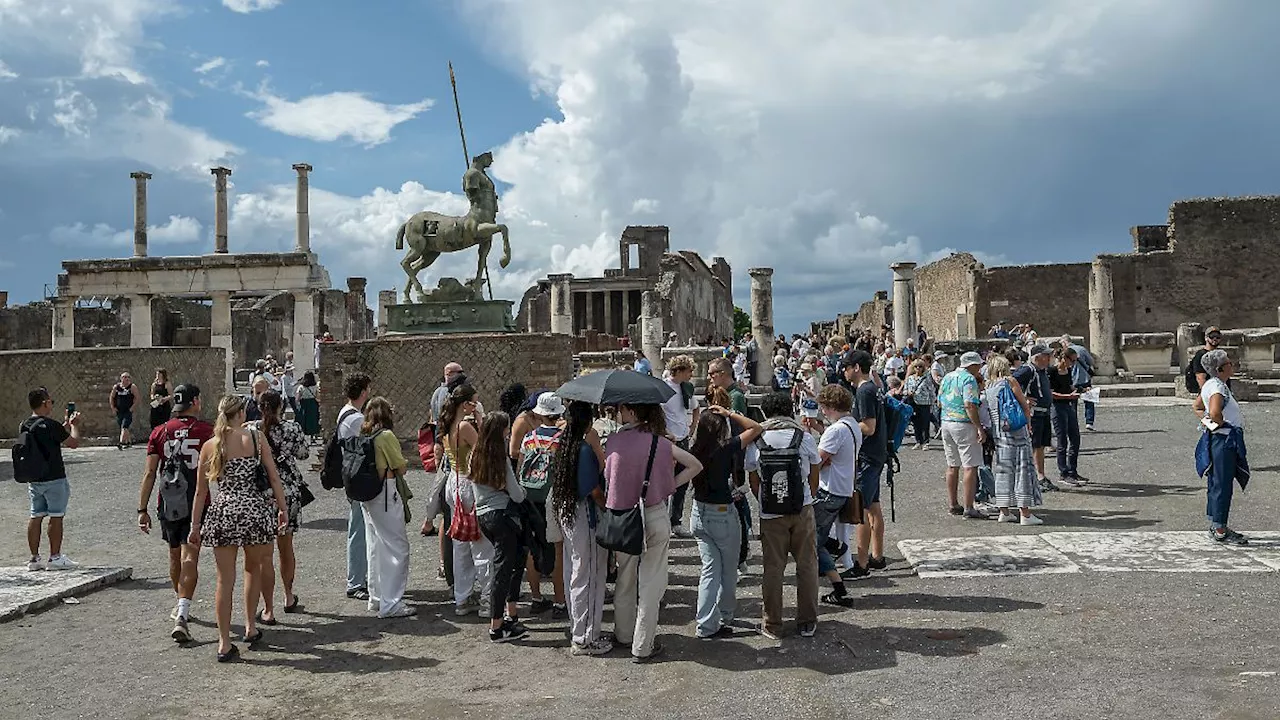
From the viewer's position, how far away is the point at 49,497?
823 cm

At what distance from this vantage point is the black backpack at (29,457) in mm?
8070

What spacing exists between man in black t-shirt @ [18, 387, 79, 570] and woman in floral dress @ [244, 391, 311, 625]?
1785 mm

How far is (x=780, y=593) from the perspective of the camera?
585 cm

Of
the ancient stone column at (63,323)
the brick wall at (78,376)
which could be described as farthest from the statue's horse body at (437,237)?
the ancient stone column at (63,323)

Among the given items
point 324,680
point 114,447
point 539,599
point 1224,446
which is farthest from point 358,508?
point 114,447

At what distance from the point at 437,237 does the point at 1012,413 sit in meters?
8.38

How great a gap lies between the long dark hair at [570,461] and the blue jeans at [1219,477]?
4951 millimetres

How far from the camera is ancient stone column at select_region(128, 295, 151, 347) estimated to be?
31.1 meters

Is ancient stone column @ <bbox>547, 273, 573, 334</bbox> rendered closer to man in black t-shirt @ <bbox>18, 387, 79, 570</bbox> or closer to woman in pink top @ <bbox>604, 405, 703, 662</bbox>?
man in black t-shirt @ <bbox>18, 387, 79, 570</bbox>

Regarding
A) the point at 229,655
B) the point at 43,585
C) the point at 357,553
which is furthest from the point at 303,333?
the point at 229,655

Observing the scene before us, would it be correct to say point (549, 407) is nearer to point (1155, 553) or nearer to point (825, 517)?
point (825, 517)

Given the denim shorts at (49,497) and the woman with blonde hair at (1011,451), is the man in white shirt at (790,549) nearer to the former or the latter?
the woman with blonde hair at (1011,451)

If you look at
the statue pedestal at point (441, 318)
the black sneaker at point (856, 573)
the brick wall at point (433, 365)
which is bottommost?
the black sneaker at point (856, 573)

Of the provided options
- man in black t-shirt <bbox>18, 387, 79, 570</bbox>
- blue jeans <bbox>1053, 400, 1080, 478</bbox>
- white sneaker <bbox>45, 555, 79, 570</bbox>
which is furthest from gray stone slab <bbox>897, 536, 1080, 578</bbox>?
white sneaker <bbox>45, 555, 79, 570</bbox>
